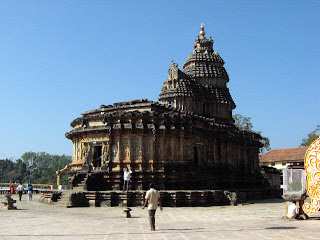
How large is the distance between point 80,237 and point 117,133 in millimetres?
16652

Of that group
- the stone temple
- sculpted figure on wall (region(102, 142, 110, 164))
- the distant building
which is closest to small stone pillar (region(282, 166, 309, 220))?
the stone temple

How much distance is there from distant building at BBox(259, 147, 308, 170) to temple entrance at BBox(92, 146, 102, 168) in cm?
4267

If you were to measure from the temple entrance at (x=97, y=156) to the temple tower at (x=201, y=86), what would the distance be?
12.8 metres

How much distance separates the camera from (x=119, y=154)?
27.8 m

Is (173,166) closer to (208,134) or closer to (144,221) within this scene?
(208,134)

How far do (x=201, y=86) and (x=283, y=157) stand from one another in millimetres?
31506

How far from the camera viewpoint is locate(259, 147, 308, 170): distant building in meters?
63.9

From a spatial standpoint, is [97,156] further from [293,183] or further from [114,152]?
[293,183]

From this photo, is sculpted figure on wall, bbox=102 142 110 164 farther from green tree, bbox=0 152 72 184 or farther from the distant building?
green tree, bbox=0 152 72 184

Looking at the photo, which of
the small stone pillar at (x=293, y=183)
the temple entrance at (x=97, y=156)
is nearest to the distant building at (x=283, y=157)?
the temple entrance at (x=97, y=156)

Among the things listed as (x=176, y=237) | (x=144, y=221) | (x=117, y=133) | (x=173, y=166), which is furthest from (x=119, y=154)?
(x=176, y=237)

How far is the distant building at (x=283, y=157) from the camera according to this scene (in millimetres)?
63906

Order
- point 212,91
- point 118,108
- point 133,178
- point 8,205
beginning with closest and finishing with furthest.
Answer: point 8,205 < point 133,178 < point 118,108 < point 212,91

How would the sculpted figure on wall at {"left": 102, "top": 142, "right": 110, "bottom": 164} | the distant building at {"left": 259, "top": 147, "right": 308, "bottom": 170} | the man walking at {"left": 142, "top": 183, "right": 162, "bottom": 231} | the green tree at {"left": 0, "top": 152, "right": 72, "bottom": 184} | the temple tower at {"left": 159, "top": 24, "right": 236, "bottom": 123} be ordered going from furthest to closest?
the green tree at {"left": 0, "top": 152, "right": 72, "bottom": 184} → the distant building at {"left": 259, "top": 147, "right": 308, "bottom": 170} → the temple tower at {"left": 159, "top": 24, "right": 236, "bottom": 123} → the sculpted figure on wall at {"left": 102, "top": 142, "right": 110, "bottom": 164} → the man walking at {"left": 142, "top": 183, "right": 162, "bottom": 231}
